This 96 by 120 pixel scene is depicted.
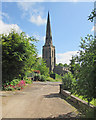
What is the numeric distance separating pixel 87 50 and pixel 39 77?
26280 millimetres

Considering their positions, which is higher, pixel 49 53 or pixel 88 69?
pixel 49 53

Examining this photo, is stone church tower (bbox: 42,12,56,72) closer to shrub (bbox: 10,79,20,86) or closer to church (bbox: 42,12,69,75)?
church (bbox: 42,12,69,75)

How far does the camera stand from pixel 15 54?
34.8 ft

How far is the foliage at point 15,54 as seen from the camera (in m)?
11.0

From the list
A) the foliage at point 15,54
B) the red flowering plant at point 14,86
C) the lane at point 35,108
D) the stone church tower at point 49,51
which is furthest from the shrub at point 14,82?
the stone church tower at point 49,51

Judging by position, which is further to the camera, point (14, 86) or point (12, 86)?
point (14, 86)

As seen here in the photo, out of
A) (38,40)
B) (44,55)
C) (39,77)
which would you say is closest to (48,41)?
(44,55)

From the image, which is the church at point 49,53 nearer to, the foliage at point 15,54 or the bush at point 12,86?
the bush at point 12,86

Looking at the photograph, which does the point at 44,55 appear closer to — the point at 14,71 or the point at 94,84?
the point at 14,71

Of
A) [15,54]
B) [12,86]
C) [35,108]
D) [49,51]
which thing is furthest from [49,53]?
[35,108]

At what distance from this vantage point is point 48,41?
70750 millimetres

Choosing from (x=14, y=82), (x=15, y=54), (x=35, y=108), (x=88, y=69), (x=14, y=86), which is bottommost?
(x=14, y=86)

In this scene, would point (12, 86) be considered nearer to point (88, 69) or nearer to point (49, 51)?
A: point (88, 69)

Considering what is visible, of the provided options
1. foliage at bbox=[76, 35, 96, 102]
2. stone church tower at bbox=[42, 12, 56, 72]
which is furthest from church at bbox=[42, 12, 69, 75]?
foliage at bbox=[76, 35, 96, 102]
